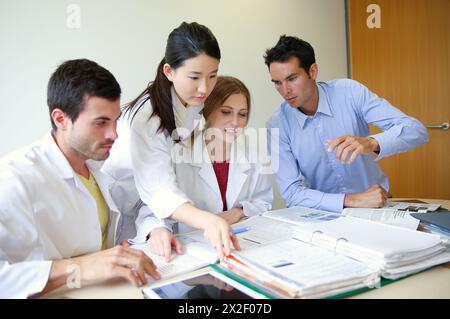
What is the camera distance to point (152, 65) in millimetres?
2146

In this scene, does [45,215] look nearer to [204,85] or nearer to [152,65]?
[204,85]

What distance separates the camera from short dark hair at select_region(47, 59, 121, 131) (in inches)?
40.1

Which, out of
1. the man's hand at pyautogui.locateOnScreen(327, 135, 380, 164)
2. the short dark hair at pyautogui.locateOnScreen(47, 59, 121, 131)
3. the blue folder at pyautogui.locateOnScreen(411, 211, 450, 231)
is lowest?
the blue folder at pyautogui.locateOnScreen(411, 211, 450, 231)

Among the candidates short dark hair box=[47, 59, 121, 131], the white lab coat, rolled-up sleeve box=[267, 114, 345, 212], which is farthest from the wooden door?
the white lab coat

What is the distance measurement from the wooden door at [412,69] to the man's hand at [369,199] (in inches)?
74.2

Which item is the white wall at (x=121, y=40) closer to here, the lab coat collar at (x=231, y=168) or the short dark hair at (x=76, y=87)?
the lab coat collar at (x=231, y=168)

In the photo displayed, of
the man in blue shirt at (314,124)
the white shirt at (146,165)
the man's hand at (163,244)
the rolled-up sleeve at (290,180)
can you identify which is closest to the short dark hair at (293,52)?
the man in blue shirt at (314,124)

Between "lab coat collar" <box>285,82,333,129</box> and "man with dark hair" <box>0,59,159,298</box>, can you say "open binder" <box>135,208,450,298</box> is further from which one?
"lab coat collar" <box>285,82,333,129</box>

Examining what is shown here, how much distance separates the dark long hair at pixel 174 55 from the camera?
1.18 meters

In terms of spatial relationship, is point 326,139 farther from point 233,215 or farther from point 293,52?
point 233,215

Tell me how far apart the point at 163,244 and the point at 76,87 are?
0.53 metres

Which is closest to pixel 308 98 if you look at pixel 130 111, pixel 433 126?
pixel 130 111
